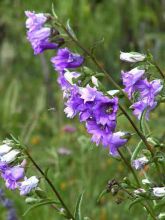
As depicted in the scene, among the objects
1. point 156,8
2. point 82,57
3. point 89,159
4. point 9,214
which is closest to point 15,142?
point 82,57

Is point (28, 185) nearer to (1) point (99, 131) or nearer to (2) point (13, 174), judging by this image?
(2) point (13, 174)

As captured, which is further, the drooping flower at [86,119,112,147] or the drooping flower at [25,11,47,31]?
the drooping flower at [25,11,47,31]

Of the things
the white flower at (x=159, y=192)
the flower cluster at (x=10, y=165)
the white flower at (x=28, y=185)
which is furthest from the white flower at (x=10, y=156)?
the white flower at (x=159, y=192)

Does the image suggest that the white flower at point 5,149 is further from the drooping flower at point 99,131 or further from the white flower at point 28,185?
the drooping flower at point 99,131

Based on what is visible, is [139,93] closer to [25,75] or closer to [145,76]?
[145,76]

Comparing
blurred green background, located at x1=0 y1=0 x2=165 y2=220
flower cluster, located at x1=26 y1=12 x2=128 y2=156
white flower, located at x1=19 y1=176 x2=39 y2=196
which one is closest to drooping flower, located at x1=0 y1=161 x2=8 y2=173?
white flower, located at x1=19 y1=176 x2=39 y2=196

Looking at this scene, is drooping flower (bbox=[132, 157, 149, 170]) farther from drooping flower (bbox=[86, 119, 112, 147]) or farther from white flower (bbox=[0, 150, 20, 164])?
white flower (bbox=[0, 150, 20, 164])
